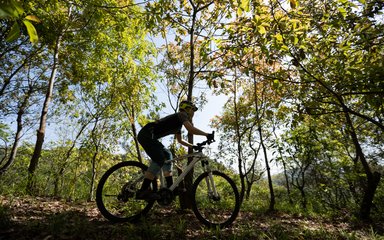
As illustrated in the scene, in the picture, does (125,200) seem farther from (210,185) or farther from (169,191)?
(210,185)

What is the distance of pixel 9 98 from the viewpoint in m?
15.5

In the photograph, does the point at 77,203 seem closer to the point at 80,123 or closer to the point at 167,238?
the point at 167,238

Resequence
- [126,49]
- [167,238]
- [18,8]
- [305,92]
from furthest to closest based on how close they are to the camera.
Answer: [126,49], [305,92], [167,238], [18,8]

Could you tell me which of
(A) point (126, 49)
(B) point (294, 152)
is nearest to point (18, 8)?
(A) point (126, 49)

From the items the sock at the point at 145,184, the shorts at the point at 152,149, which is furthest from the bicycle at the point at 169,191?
the shorts at the point at 152,149

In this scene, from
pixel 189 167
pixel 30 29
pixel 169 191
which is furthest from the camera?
pixel 189 167

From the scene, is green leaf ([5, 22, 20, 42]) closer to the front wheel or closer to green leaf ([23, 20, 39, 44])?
green leaf ([23, 20, 39, 44])

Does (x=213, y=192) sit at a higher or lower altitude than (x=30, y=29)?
lower

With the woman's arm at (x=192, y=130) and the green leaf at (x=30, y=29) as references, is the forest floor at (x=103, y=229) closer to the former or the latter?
the woman's arm at (x=192, y=130)

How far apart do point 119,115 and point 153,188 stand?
505 inches

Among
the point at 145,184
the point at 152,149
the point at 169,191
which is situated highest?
the point at 152,149

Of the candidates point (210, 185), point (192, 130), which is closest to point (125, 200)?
point (210, 185)

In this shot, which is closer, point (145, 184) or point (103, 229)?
point (103, 229)

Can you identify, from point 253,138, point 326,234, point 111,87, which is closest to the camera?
point 326,234
